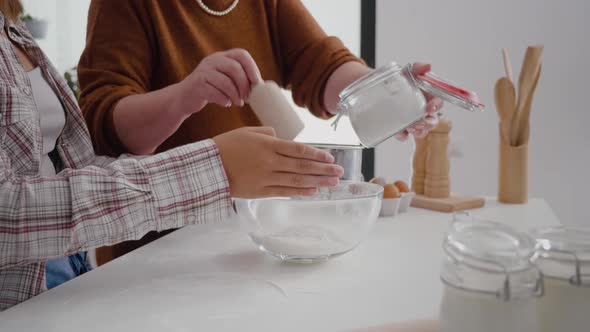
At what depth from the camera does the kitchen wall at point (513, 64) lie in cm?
212

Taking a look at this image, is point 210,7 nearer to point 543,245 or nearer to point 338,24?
point 543,245

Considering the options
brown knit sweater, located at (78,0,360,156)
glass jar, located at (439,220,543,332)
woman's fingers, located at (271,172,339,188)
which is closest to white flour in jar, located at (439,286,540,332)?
glass jar, located at (439,220,543,332)

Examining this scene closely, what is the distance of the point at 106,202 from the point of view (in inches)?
24.2

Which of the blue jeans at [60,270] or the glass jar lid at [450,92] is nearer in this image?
the glass jar lid at [450,92]

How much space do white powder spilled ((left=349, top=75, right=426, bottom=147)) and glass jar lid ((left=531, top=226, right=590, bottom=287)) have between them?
414 millimetres

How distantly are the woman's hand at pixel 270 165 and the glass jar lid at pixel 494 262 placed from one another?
31 cm

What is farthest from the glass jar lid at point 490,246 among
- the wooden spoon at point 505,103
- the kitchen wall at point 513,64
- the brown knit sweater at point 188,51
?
the kitchen wall at point 513,64

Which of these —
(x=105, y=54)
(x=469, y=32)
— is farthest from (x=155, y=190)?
(x=469, y=32)

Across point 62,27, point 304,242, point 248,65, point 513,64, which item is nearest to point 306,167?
point 304,242

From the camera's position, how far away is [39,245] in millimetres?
599

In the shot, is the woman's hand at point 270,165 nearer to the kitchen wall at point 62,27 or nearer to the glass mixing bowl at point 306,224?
the glass mixing bowl at point 306,224

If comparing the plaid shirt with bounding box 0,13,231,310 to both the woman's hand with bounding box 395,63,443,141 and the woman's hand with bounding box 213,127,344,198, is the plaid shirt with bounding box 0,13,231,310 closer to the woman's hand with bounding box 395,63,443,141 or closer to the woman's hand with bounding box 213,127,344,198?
the woman's hand with bounding box 213,127,344,198

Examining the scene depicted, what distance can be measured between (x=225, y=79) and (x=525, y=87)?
86 cm

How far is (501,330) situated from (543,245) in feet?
0.21
